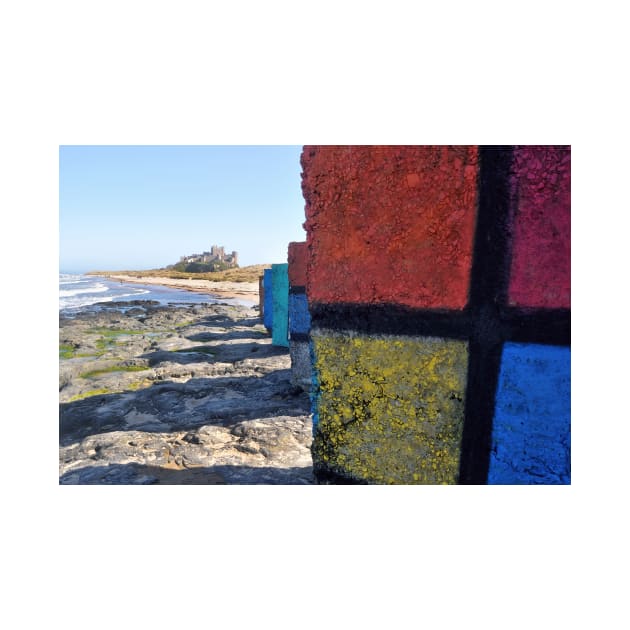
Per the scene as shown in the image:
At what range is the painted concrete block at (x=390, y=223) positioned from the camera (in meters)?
1.34

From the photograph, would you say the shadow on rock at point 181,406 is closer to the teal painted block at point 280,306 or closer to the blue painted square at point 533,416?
the teal painted block at point 280,306

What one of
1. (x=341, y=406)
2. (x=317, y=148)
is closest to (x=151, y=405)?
(x=341, y=406)

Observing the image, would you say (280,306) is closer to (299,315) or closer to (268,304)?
(268,304)

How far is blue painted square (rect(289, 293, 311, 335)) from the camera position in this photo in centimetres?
489

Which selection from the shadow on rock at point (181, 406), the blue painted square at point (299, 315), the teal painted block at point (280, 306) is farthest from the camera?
the teal painted block at point (280, 306)

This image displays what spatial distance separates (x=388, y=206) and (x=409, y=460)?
864mm

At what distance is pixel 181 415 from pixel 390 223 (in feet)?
10.7

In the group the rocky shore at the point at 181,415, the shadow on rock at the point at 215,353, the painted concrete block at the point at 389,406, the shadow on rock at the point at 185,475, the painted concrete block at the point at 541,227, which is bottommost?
the shadow on rock at the point at 185,475

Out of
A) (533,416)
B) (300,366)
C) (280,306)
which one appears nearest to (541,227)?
(533,416)

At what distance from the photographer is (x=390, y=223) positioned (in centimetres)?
142

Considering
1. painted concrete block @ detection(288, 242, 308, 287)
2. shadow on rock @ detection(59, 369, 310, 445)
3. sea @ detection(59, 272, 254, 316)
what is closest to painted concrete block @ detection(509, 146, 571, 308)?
shadow on rock @ detection(59, 369, 310, 445)

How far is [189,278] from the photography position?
124ft

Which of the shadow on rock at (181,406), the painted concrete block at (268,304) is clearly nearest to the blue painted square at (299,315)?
the shadow on rock at (181,406)

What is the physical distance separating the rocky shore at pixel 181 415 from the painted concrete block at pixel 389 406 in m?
1.29
